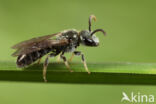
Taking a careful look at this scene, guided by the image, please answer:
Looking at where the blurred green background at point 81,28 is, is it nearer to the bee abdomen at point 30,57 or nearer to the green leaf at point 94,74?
the bee abdomen at point 30,57

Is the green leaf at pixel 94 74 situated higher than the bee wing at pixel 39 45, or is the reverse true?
the bee wing at pixel 39 45

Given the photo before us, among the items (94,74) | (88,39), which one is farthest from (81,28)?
(94,74)

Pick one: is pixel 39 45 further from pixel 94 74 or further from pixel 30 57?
pixel 94 74

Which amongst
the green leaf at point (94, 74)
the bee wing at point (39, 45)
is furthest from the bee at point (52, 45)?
the green leaf at point (94, 74)

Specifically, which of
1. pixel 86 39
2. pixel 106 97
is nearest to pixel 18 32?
pixel 86 39

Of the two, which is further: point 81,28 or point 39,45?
point 81,28

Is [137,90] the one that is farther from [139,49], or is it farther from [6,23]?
[6,23]
